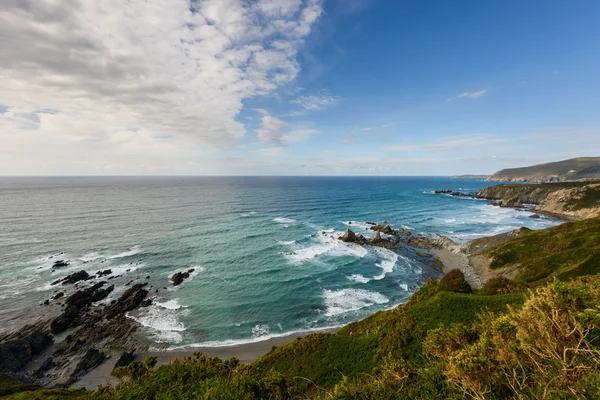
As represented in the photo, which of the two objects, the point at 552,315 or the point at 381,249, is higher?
the point at 552,315

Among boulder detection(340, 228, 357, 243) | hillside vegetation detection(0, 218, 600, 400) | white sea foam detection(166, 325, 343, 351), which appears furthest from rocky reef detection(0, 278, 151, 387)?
boulder detection(340, 228, 357, 243)

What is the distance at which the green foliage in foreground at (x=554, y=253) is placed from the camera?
33719mm

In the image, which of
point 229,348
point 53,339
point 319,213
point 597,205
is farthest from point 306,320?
point 597,205

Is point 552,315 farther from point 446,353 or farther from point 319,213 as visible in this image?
point 319,213

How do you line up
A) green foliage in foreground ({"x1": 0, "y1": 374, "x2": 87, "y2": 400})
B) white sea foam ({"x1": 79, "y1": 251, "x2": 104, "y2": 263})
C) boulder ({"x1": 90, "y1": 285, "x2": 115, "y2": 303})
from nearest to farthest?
green foliage in foreground ({"x1": 0, "y1": 374, "x2": 87, "y2": 400}), boulder ({"x1": 90, "y1": 285, "x2": 115, "y2": 303}), white sea foam ({"x1": 79, "y1": 251, "x2": 104, "y2": 263})

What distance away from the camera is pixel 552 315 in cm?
830

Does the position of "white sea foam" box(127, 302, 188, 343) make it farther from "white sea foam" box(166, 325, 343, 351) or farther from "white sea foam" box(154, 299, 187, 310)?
"white sea foam" box(166, 325, 343, 351)

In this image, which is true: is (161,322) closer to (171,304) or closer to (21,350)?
(171,304)

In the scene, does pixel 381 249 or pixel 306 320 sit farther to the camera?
pixel 381 249

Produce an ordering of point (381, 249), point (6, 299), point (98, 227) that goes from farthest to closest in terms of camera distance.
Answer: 1. point (98, 227)
2. point (381, 249)
3. point (6, 299)

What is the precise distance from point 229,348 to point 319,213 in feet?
237

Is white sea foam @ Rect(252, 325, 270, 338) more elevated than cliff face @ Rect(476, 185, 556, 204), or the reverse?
cliff face @ Rect(476, 185, 556, 204)

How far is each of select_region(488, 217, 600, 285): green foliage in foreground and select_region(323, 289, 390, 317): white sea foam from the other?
19980 mm

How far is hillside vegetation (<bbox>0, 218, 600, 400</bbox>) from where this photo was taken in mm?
8039
